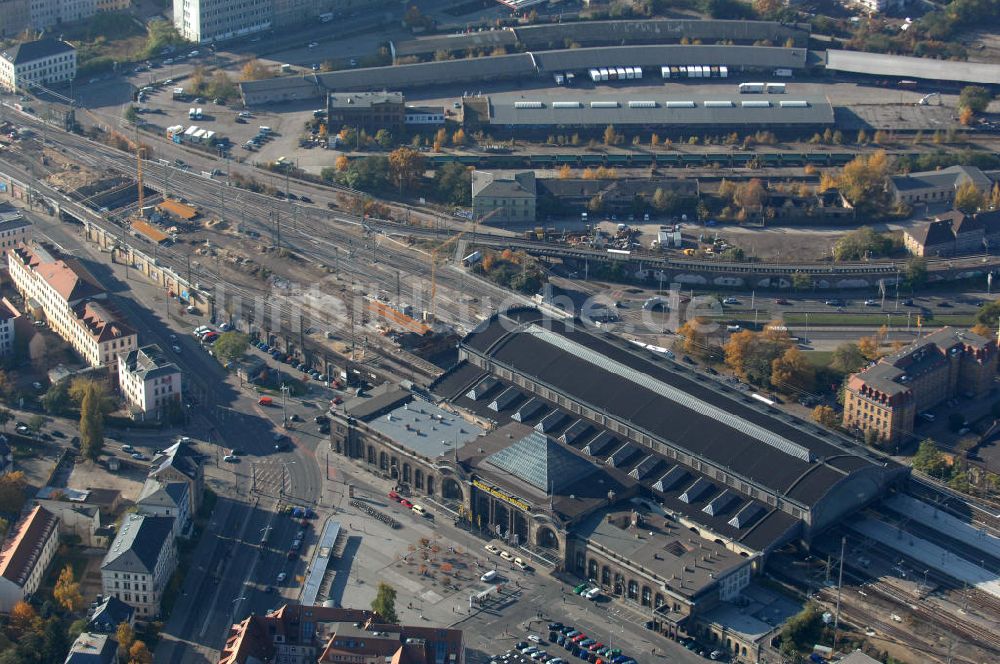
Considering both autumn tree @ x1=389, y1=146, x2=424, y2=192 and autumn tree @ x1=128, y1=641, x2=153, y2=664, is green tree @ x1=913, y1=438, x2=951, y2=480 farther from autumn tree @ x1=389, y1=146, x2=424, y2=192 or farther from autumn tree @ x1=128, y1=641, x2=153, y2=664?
autumn tree @ x1=389, y1=146, x2=424, y2=192

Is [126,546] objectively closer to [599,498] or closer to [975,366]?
[599,498]

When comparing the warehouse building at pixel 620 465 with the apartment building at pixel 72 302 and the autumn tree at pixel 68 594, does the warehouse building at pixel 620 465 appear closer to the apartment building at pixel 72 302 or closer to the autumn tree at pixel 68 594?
the apartment building at pixel 72 302

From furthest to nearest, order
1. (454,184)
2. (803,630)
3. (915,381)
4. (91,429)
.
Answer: (454,184)
(915,381)
(91,429)
(803,630)

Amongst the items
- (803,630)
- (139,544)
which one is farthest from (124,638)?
(803,630)

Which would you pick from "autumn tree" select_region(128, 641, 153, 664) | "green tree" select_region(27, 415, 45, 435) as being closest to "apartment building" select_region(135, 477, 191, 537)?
"autumn tree" select_region(128, 641, 153, 664)

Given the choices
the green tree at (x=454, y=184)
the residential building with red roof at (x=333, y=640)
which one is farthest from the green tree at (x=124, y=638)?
the green tree at (x=454, y=184)

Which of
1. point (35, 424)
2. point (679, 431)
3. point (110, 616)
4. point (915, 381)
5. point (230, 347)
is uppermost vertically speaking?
point (915, 381)

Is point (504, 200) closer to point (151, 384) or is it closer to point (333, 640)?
point (151, 384)
